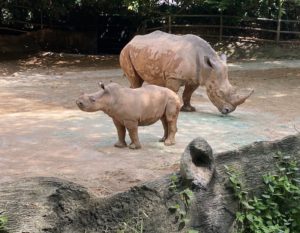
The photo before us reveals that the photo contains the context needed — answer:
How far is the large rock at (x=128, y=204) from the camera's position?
3.54 meters

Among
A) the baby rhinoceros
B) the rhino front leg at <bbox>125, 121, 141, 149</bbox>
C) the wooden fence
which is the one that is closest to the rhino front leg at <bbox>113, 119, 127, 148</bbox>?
the baby rhinoceros

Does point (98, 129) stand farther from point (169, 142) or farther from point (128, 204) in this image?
point (128, 204)

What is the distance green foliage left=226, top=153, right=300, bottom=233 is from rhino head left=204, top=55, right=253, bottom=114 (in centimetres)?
419

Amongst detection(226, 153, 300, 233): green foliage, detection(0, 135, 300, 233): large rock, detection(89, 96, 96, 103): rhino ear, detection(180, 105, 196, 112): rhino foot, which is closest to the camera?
detection(0, 135, 300, 233): large rock

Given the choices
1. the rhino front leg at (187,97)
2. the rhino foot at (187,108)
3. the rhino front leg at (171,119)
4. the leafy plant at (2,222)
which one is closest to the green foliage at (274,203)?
the leafy plant at (2,222)

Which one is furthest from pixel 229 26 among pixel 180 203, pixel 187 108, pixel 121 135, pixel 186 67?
pixel 180 203

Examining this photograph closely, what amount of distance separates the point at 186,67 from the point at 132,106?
112 inches

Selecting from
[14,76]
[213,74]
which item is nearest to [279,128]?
[213,74]

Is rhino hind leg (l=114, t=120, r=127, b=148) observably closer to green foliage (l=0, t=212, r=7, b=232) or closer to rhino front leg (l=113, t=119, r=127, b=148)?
rhino front leg (l=113, t=119, r=127, b=148)

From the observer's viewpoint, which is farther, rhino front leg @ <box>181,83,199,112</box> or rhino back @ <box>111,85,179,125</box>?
rhino front leg @ <box>181,83,199,112</box>

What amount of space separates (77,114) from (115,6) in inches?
406

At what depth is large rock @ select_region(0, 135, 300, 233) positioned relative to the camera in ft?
11.6

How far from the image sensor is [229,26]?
20281 mm

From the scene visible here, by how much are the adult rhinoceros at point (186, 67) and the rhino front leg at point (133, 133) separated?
2607 mm
